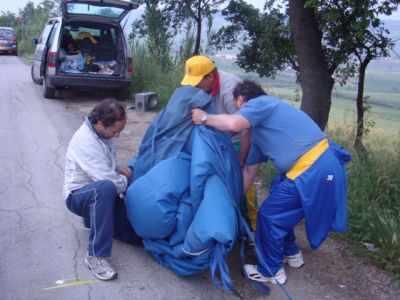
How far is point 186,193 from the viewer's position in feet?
10.6

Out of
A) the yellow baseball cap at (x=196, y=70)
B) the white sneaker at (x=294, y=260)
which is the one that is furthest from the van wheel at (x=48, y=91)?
the white sneaker at (x=294, y=260)

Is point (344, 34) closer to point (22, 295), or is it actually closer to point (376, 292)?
point (376, 292)

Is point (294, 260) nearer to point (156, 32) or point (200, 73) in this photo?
point (200, 73)

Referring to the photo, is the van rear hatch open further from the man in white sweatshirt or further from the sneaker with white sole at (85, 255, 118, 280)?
the sneaker with white sole at (85, 255, 118, 280)

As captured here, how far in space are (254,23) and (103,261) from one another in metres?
8.03

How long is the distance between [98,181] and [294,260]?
1591 mm

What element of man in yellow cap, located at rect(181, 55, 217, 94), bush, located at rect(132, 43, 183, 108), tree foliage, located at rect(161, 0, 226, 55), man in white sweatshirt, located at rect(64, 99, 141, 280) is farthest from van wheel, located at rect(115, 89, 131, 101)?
man in white sweatshirt, located at rect(64, 99, 141, 280)

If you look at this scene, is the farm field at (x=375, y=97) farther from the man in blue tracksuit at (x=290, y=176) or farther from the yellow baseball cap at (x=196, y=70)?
the man in blue tracksuit at (x=290, y=176)

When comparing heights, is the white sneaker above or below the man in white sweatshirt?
below

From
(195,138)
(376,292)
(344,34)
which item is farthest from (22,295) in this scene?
(344,34)

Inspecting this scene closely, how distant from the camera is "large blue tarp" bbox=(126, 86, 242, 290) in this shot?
9.75ft

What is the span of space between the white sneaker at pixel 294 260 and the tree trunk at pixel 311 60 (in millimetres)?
2451

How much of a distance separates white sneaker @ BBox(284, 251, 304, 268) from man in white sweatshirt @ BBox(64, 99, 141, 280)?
1311 mm

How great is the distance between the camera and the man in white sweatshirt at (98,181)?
326 centimetres
